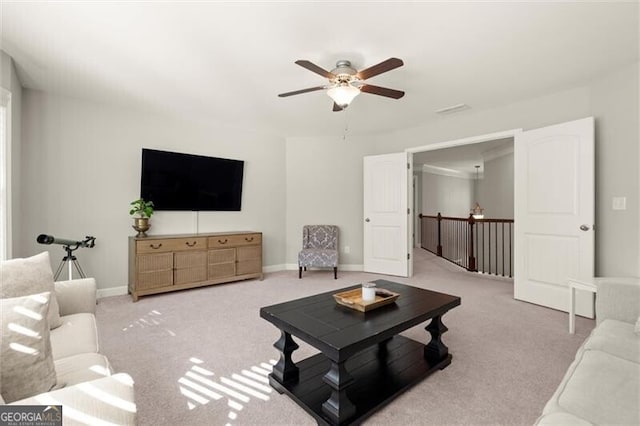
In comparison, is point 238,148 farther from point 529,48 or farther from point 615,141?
point 615,141

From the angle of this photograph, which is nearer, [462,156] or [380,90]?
[380,90]

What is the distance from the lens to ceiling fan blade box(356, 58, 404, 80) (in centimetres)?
214

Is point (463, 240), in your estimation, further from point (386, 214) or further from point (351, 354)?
point (351, 354)

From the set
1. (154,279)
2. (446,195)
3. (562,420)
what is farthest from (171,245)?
(446,195)

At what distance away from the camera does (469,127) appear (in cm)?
418

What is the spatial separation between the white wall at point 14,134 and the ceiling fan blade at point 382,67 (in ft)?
9.95

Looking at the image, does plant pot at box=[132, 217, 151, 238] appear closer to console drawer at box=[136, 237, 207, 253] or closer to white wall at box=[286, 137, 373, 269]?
console drawer at box=[136, 237, 207, 253]

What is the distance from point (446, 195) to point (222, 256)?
7.87 meters

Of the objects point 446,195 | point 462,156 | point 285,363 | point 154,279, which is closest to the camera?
point 285,363

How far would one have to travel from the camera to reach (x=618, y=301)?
188cm

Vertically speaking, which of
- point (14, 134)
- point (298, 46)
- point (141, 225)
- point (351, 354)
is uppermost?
point (298, 46)

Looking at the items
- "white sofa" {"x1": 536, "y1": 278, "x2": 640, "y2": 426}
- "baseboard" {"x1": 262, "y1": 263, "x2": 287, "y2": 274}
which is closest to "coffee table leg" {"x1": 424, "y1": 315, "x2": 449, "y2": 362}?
"white sofa" {"x1": 536, "y1": 278, "x2": 640, "y2": 426}

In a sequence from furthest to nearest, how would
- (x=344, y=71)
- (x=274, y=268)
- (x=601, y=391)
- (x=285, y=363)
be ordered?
1. (x=274, y=268)
2. (x=344, y=71)
3. (x=285, y=363)
4. (x=601, y=391)

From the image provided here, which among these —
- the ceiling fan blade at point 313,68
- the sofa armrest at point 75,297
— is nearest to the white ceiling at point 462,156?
the ceiling fan blade at point 313,68
